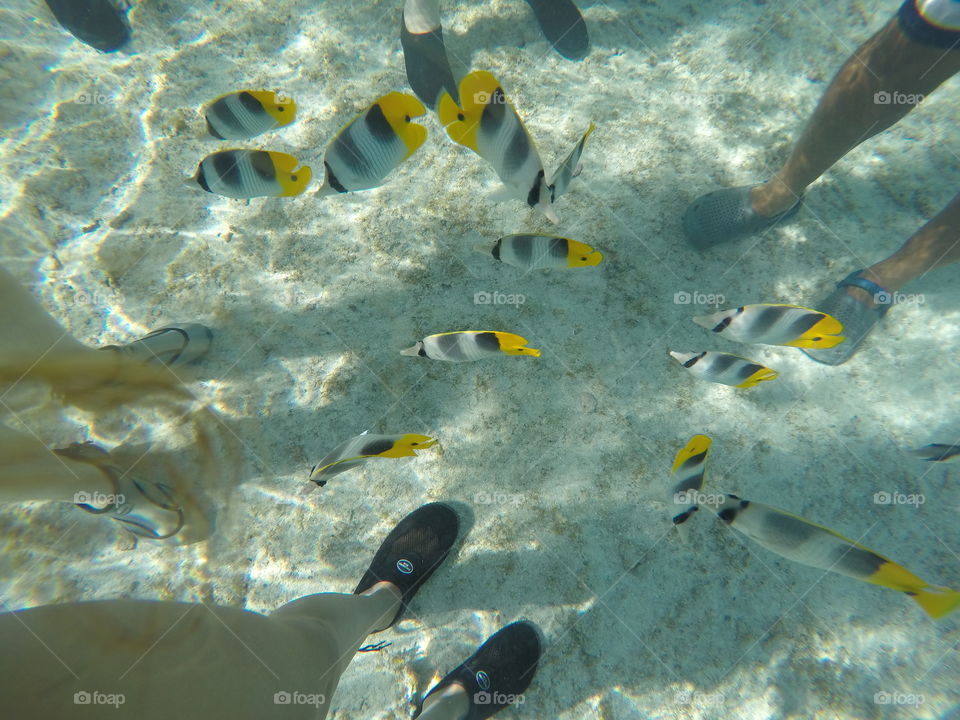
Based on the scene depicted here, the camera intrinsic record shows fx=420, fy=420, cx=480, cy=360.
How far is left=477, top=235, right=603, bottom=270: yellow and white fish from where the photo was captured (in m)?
2.39

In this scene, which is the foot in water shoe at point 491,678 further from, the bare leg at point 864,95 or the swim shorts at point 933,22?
the swim shorts at point 933,22

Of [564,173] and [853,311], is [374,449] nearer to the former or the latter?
[564,173]

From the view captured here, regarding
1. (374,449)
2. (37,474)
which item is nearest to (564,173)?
(374,449)

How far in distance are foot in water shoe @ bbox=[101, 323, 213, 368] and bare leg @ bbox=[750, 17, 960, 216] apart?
5.22 metres

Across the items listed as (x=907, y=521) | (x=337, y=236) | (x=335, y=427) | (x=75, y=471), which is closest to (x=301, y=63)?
(x=337, y=236)

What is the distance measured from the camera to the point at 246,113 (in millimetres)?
2725

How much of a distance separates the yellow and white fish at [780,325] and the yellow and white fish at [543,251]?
3.15ft

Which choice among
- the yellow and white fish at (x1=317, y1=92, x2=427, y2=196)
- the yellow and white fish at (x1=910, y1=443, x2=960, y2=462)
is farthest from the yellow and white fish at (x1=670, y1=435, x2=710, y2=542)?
the yellow and white fish at (x1=317, y1=92, x2=427, y2=196)

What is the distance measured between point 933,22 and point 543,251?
104 inches

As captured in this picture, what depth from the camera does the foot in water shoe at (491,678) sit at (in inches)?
111

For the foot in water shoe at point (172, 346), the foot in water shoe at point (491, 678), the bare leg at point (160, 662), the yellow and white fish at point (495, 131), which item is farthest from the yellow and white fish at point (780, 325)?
the foot in water shoe at point (172, 346)

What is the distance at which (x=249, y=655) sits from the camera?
79.5 inches

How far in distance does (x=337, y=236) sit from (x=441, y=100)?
2.36 m

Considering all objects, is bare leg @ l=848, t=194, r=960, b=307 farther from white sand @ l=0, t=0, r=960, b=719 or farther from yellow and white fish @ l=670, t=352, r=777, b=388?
yellow and white fish @ l=670, t=352, r=777, b=388
